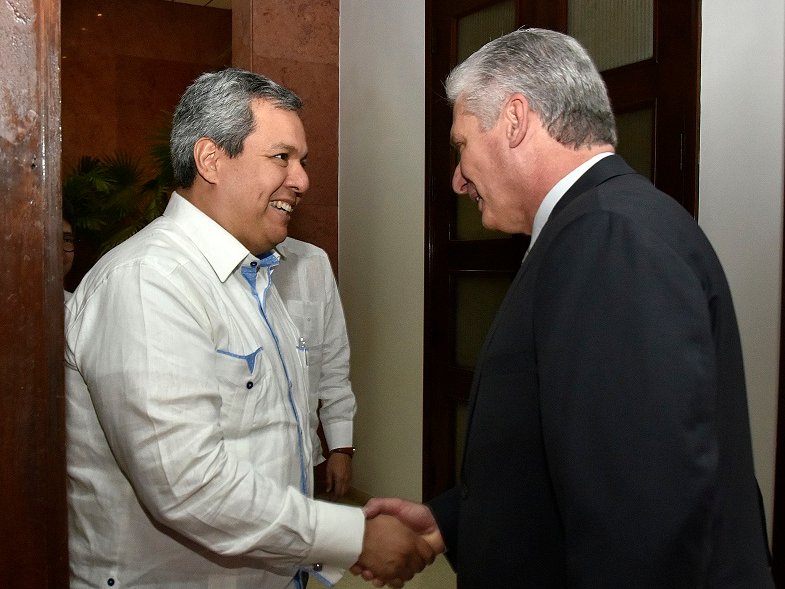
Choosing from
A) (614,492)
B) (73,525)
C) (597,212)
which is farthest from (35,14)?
(73,525)

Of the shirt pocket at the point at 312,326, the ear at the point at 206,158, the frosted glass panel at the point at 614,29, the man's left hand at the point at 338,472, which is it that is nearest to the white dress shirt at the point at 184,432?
the ear at the point at 206,158

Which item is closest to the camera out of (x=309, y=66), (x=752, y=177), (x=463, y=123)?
(x=463, y=123)

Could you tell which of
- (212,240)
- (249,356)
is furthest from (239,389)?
(212,240)

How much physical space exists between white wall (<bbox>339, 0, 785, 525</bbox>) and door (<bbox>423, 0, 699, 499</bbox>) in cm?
8

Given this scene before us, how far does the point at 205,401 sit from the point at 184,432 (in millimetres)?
72

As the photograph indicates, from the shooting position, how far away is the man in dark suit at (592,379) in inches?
38.1

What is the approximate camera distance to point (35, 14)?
828mm

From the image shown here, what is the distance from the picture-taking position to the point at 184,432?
52.0 inches

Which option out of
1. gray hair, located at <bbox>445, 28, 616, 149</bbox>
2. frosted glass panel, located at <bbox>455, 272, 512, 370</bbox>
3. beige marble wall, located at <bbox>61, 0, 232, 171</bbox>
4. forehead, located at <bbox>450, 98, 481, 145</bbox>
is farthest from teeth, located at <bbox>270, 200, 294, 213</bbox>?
beige marble wall, located at <bbox>61, 0, 232, 171</bbox>

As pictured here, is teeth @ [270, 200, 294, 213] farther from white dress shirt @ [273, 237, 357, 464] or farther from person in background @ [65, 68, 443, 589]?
white dress shirt @ [273, 237, 357, 464]

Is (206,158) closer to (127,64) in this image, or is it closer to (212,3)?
(127,64)

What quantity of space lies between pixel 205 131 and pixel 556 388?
1.06 m

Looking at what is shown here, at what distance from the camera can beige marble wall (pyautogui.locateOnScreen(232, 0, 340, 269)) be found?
4.49m

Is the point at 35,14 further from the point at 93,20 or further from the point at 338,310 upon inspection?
the point at 93,20
